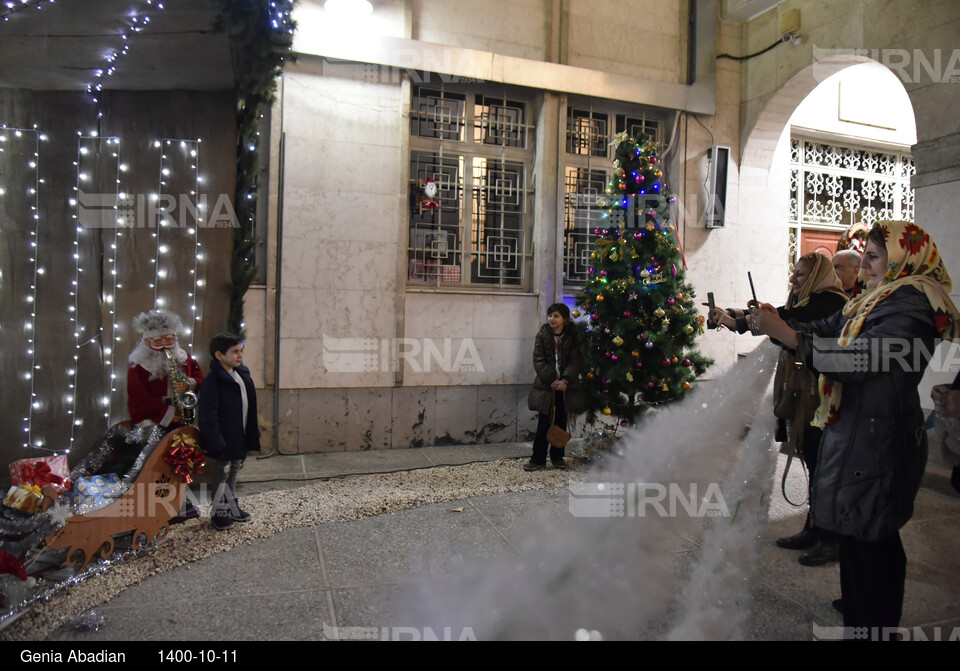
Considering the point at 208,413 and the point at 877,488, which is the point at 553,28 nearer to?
the point at 208,413

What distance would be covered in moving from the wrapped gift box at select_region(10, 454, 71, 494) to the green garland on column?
2.10 meters

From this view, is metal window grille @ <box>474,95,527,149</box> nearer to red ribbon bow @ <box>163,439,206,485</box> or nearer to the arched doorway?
the arched doorway

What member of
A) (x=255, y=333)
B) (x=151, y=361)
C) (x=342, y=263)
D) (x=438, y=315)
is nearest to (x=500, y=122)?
(x=438, y=315)

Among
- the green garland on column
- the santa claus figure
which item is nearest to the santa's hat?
the santa claus figure

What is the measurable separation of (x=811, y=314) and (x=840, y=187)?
299 inches

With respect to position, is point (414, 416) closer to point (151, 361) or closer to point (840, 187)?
point (151, 361)

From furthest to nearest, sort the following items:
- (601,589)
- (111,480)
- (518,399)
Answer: (518,399), (111,480), (601,589)

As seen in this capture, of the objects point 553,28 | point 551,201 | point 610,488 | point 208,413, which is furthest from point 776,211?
point 208,413

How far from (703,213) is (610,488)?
5984mm

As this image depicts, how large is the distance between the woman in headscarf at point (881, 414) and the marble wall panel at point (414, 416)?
5272 mm

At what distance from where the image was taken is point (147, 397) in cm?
466

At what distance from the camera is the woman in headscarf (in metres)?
2.63

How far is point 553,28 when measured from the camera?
26.6ft

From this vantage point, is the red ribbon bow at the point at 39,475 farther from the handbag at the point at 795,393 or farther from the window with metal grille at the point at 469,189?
the handbag at the point at 795,393
